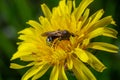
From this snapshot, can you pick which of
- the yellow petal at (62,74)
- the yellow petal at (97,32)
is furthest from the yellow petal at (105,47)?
the yellow petal at (62,74)

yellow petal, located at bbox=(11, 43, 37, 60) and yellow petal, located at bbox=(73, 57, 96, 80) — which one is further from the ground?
yellow petal, located at bbox=(11, 43, 37, 60)

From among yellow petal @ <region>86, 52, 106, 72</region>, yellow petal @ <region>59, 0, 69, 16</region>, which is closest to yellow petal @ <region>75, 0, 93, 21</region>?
yellow petal @ <region>59, 0, 69, 16</region>

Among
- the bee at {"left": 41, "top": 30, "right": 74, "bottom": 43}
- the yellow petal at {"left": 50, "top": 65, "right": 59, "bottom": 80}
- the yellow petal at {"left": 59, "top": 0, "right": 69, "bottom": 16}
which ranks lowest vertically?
the yellow petal at {"left": 50, "top": 65, "right": 59, "bottom": 80}

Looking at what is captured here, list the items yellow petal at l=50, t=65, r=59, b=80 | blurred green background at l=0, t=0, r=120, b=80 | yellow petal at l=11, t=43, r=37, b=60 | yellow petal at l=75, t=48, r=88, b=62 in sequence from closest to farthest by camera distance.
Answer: yellow petal at l=75, t=48, r=88, b=62
yellow petal at l=50, t=65, r=59, b=80
yellow petal at l=11, t=43, r=37, b=60
blurred green background at l=0, t=0, r=120, b=80

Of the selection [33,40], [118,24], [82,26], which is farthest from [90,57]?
[118,24]

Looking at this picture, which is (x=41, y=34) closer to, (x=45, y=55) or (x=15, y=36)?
(x=45, y=55)

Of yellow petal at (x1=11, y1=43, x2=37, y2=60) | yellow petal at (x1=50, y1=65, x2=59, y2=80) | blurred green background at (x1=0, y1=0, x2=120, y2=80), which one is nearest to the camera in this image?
yellow petal at (x1=50, y1=65, x2=59, y2=80)

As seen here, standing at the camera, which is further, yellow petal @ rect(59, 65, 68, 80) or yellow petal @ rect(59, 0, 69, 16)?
yellow petal @ rect(59, 0, 69, 16)

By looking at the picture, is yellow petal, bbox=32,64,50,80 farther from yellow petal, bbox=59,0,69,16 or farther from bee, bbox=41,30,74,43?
yellow petal, bbox=59,0,69,16

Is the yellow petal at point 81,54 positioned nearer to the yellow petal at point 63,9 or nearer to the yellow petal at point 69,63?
the yellow petal at point 69,63
